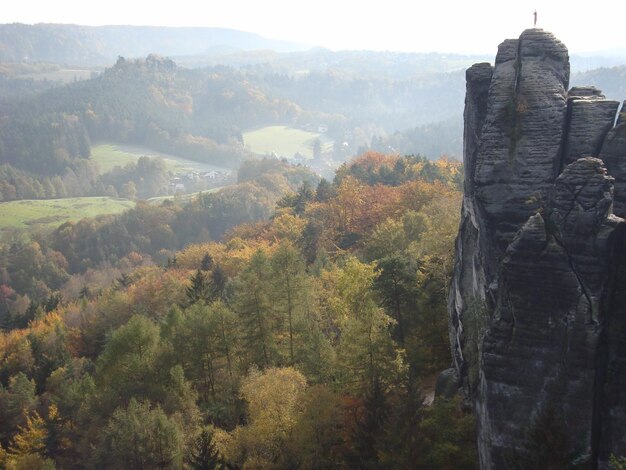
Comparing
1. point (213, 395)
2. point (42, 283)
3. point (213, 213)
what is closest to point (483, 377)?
point (213, 395)

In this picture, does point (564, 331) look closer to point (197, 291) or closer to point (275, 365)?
point (275, 365)

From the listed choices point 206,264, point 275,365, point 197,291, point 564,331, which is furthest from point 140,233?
point 564,331

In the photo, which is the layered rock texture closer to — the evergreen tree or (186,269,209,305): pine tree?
(186,269,209,305): pine tree

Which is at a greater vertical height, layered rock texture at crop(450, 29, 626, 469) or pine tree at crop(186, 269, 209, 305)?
layered rock texture at crop(450, 29, 626, 469)

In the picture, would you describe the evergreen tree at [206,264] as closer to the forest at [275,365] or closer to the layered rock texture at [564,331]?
the forest at [275,365]

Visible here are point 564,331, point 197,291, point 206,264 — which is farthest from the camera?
point 206,264

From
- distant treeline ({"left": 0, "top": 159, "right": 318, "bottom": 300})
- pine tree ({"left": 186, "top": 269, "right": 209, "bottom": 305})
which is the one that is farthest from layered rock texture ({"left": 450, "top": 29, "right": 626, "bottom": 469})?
distant treeline ({"left": 0, "top": 159, "right": 318, "bottom": 300})

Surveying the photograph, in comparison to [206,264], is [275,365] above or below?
above

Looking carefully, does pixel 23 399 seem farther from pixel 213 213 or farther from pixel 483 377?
pixel 213 213

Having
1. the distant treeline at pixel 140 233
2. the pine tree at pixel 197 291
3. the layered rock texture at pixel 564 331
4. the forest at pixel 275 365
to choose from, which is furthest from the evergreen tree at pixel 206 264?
the distant treeline at pixel 140 233

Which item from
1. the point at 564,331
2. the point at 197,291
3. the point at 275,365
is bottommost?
the point at 197,291
